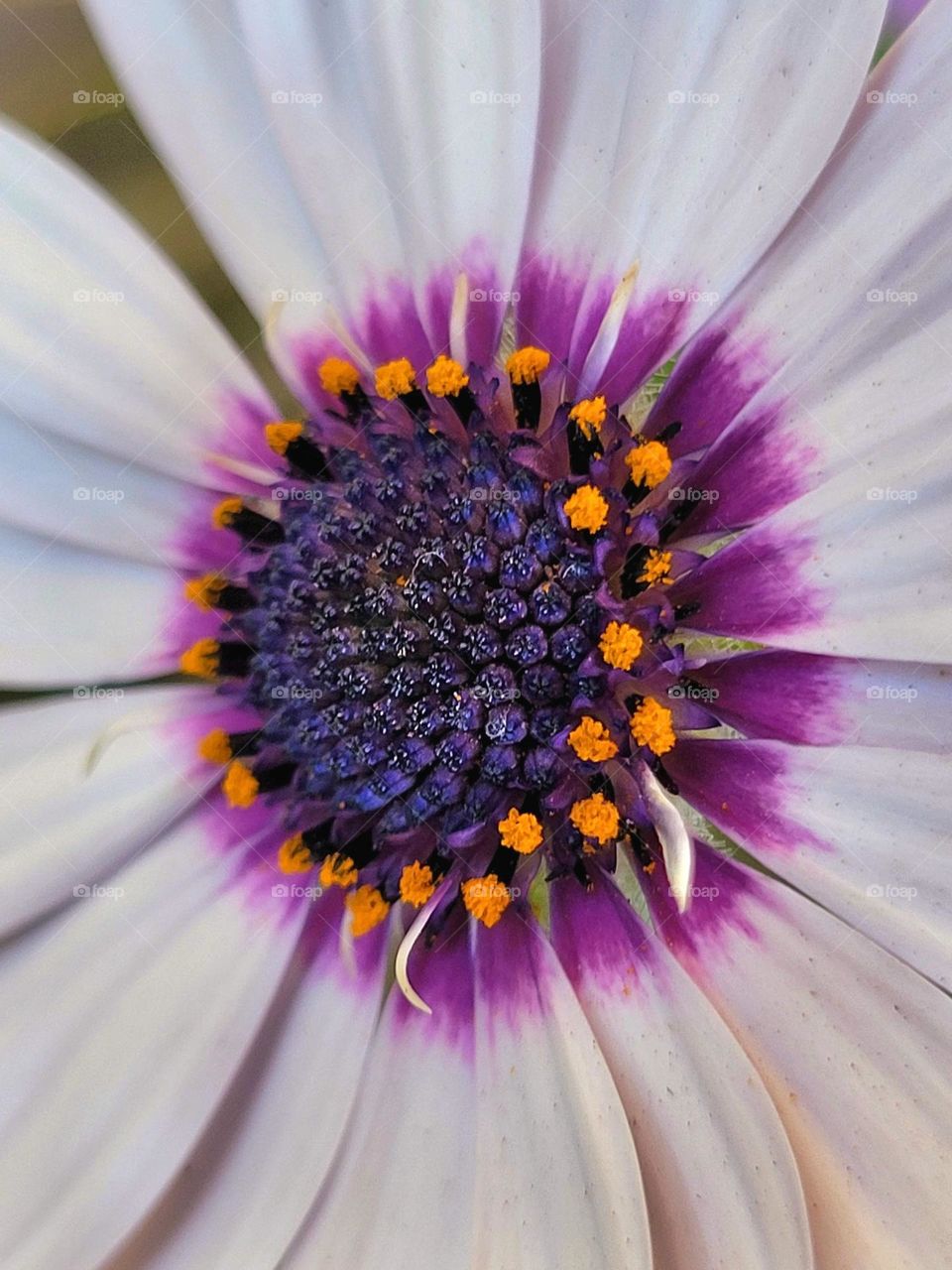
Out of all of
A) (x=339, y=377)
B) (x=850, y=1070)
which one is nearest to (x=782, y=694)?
(x=850, y=1070)

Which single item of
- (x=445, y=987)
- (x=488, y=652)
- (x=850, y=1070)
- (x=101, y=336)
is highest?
(x=101, y=336)

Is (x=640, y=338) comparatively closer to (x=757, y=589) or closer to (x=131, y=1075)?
(x=757, y=589)

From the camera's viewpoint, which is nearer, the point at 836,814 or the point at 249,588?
the point at 836,814

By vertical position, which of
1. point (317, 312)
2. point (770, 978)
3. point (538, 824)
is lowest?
point (770, 978)

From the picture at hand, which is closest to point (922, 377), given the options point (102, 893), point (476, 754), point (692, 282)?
point (692, 282)

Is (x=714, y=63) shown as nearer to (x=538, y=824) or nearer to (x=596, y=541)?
(x=596, y=541)

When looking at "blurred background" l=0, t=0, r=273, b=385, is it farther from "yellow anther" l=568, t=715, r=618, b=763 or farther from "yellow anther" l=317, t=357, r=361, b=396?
"yellow anther" l=568, t=715, r=618, b=763

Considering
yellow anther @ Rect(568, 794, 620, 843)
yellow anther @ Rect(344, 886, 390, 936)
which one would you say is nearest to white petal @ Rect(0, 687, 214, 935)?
yellow anther @ Rect(344, 886, 390, 936)
